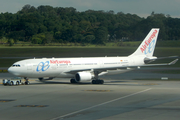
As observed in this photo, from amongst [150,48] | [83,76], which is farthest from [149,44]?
[83,76]

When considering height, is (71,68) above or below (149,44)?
below

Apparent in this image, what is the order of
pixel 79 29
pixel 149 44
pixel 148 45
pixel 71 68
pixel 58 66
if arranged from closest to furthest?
pixel 58 66, pixel 71 68, pixel 148 45, pixel 149 44, pixel 79 29

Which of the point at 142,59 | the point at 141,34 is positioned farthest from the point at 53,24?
the point at 142,59

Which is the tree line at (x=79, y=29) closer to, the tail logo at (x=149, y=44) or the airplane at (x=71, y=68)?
the tail logo at (x=149, y=44)

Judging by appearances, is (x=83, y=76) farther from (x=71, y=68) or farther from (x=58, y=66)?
(x=58, y=66)

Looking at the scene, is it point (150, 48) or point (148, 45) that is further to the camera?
point (150, 48)

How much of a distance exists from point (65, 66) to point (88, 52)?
83202 millimetres

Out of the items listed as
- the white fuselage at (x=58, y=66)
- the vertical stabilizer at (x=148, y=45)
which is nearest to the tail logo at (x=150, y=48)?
the vertical stabilizer at (x=148, y=45)

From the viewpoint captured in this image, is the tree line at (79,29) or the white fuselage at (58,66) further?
the tree line at (79,29)
